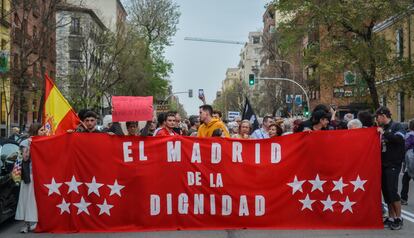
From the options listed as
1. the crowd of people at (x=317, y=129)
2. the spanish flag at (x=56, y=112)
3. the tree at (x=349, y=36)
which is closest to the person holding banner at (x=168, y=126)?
the crowd of people at (x=317, y=129)

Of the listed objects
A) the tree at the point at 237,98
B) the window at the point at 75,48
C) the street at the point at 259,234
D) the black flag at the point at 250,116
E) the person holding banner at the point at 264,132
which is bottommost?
the street at the point at 259,234

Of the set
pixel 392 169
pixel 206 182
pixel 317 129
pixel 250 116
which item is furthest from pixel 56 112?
pixel 250 116

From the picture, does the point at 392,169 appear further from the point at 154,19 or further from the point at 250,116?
the point at 154,19

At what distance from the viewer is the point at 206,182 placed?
29.2ft

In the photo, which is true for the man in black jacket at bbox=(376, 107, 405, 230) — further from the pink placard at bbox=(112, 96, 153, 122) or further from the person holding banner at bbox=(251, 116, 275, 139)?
the pink placard at bbox=(112, 96, 153, 122)

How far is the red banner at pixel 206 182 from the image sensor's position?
8836mm

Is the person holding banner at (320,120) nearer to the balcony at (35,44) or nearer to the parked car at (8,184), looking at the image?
the parked car at (8,184)

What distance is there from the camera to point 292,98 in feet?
179

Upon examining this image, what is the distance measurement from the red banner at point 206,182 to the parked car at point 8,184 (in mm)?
911

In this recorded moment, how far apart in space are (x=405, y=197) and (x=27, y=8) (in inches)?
841

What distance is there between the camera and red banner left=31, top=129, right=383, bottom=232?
348 inches

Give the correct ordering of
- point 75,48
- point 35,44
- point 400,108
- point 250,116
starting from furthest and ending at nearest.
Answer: point 75,48
point 400,108
point 35,44
point 250,116

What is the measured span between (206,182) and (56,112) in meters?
2.63

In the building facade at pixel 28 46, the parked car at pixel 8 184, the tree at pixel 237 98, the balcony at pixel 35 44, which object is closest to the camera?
the parked car at pixel 8 184
